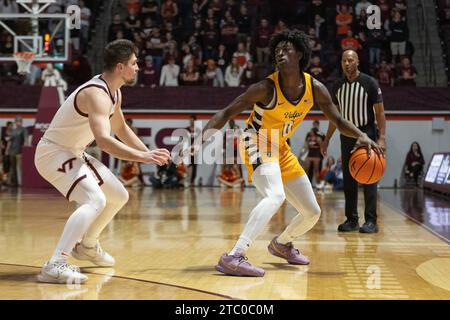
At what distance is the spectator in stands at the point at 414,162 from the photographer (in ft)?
59.8

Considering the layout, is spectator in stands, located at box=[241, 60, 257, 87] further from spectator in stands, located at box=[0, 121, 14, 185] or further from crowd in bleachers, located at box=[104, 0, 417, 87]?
spectator in stands, located at box=[0, 121, 14, 185]

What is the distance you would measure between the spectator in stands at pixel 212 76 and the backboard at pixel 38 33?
469 centimetres

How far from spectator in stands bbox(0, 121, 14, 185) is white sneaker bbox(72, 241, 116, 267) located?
1342cm

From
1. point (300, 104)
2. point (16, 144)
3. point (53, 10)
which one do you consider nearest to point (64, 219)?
point (300, 104)

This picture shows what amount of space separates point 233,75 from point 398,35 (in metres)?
4.66

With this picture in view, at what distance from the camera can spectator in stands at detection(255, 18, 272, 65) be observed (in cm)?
1947

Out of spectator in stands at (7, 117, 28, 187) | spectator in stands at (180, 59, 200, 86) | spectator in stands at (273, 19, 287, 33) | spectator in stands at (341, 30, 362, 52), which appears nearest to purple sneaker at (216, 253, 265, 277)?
spectator in stands at (7, 117, 28, 187)

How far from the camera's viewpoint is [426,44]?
20312mm

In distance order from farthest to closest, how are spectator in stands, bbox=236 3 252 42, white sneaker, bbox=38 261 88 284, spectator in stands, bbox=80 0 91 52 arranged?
1. spectator in stands, bbox=236 3 252 42
2. spectator in stands, bbox=80 0 91 52
3. white sneaker, bbox=38 261 88 284

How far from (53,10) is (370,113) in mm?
12943

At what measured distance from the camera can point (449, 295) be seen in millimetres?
4676

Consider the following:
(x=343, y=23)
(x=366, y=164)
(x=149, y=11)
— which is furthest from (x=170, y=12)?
(x=366, y=164)

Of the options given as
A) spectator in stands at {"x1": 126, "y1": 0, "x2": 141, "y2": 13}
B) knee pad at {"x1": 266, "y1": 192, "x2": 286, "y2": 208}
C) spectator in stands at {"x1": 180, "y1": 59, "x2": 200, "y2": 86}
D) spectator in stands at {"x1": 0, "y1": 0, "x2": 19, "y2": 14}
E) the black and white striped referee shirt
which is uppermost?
spectator in stands at {"x1": 126, "y1": 0, "x2": 141, "y2": 13}

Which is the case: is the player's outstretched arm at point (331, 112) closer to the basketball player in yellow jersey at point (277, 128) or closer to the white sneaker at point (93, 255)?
the basketball player in yellow jersey at point (277, 128)
